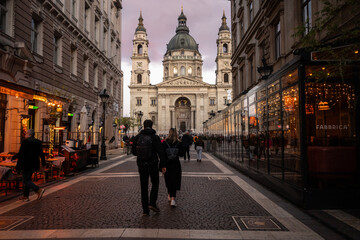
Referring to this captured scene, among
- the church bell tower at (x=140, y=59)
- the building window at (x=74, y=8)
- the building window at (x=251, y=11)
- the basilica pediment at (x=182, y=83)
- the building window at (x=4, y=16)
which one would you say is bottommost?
the building window at (x=4, y=16)

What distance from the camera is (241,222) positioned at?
196 inches

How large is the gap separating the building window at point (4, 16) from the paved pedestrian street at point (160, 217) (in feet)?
25.9

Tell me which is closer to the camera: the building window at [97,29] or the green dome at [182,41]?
the building window at [97,29]

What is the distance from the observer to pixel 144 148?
5391 mm

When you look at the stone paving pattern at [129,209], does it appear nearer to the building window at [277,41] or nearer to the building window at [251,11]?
the building window at [277,41]

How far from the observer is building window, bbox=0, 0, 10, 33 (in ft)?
38.4

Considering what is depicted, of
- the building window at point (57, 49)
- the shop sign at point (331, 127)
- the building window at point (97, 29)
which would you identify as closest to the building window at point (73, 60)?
the building window at point (57, 49)

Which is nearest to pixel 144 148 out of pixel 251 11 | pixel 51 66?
pixel 51 66

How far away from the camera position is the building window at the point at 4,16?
11.7 m

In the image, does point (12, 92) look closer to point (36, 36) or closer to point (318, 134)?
point (36, 36)

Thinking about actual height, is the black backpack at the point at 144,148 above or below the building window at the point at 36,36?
below

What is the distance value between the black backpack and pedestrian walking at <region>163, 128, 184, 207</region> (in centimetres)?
92

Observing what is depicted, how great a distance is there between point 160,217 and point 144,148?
1.32m

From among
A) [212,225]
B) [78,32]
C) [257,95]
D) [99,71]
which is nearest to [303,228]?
[212,225]
